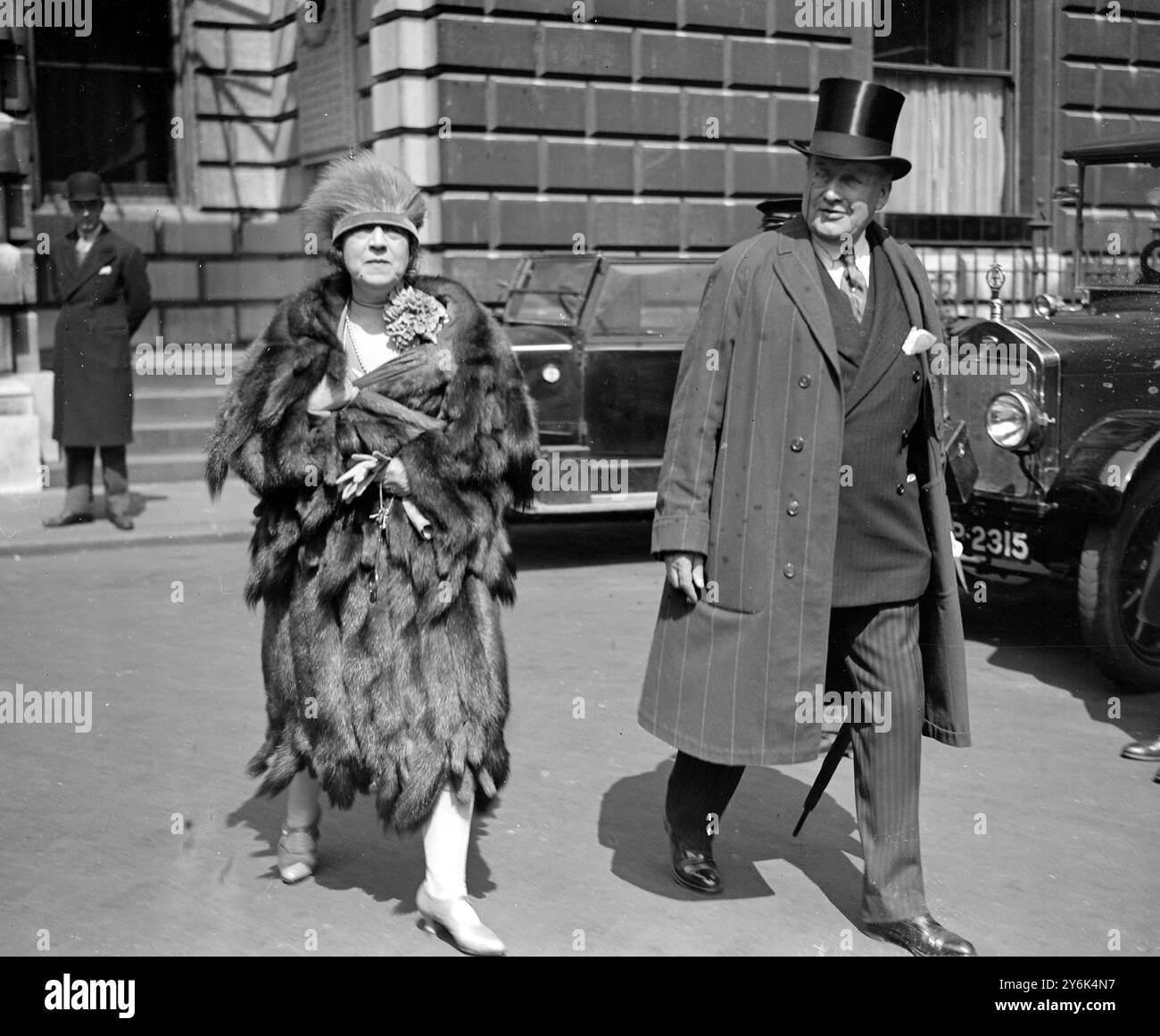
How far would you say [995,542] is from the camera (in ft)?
24.3

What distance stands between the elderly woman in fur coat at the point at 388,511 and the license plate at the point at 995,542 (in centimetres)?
375

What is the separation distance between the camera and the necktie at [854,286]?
160 inches

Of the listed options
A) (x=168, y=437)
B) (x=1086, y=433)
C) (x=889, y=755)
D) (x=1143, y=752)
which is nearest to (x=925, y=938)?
(x=889, y=755)

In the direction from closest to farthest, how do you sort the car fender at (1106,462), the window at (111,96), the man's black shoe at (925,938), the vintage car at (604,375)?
the man's black shoe at (925,938) → the car fender at (1106,462) → the vintage car at (604,375) → the window at (111,96)

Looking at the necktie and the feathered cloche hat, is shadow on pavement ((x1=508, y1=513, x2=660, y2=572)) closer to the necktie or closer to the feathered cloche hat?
the feathered cloche hat

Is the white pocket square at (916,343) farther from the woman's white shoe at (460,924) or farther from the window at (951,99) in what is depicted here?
the window at (951,99)

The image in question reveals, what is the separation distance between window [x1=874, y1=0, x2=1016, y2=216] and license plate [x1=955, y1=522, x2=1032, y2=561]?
960 centimetres

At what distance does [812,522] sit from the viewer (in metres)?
3.97

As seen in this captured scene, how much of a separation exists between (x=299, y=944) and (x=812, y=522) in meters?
1.67

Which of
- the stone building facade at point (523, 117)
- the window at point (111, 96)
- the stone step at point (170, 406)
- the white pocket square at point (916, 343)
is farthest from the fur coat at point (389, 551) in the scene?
the window at point (111, 96)

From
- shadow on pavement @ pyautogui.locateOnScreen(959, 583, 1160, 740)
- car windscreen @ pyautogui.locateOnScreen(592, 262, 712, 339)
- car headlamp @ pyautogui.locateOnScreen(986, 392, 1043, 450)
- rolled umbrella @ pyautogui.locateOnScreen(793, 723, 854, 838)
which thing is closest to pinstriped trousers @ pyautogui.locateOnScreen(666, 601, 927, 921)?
rolled umbrella @ pyautogui.locateOnScreen(793, 723, 854, 838)

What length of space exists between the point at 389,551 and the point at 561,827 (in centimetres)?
139

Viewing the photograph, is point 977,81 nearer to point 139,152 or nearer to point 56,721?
point 139,152

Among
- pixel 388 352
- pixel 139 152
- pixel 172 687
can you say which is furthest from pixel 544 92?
pixel 388 352
